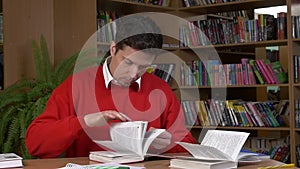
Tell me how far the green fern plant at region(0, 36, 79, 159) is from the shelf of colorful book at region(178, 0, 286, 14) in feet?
4.12

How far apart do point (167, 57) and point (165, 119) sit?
2.16 meters

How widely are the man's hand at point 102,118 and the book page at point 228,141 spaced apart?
35 centimetres

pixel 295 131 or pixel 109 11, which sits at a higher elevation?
pixel 109 11

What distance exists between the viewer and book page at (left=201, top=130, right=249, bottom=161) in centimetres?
187

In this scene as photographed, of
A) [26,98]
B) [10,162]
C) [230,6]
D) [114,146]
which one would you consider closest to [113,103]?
[114,146]

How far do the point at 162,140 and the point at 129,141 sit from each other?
7.4 inches

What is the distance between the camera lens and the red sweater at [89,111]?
2.06m

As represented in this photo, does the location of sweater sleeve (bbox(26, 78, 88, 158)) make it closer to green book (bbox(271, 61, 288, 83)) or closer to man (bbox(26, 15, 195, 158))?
man (bbox(26, 15, 195, 158))

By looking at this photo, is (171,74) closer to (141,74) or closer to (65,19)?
(65,19)

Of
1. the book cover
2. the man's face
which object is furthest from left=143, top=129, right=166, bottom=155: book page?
the book cover

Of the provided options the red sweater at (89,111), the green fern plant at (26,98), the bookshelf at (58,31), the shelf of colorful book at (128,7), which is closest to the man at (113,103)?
the red sweater at (89,111)

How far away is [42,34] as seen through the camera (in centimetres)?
388

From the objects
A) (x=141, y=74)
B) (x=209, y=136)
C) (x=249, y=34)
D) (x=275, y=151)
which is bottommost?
(x=275, y=151)

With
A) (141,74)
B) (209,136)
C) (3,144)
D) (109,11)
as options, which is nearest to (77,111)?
(141,74)
